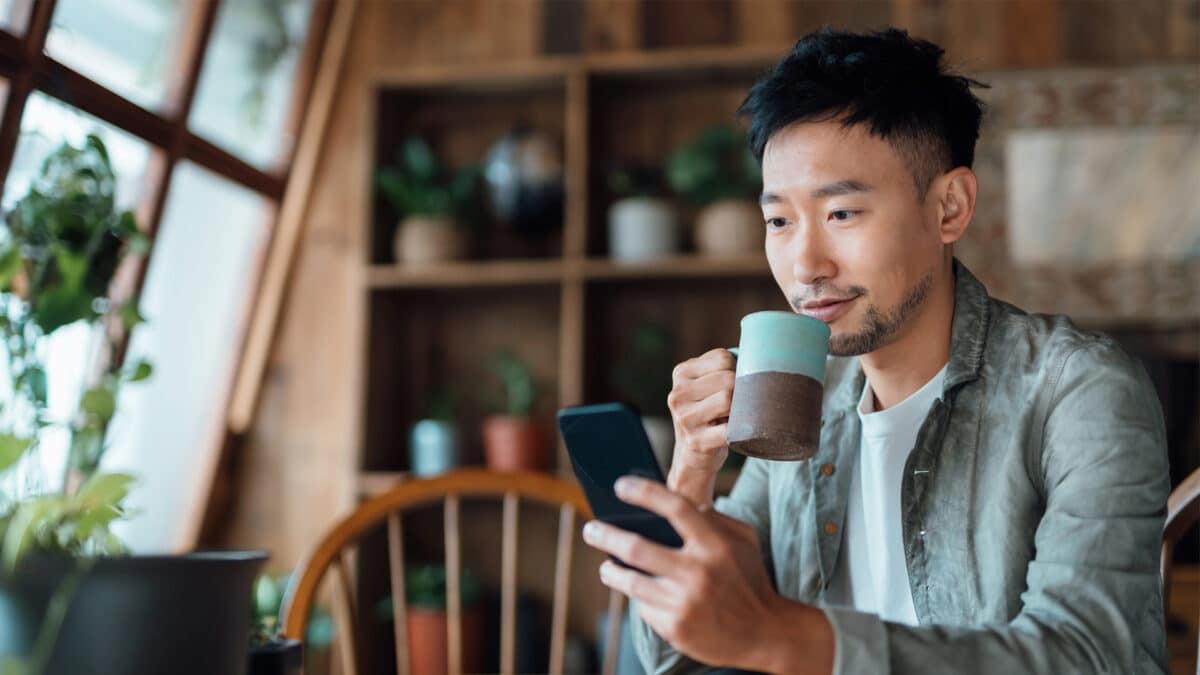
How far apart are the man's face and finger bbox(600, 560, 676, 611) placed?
0.52 meters

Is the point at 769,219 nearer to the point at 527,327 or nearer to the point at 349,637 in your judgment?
the point at 349,637

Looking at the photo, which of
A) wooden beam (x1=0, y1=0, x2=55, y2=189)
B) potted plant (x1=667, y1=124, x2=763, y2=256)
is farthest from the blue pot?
wooden beam (x1=0, y1=0, x2=55, y2=189)

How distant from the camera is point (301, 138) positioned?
3275 mm

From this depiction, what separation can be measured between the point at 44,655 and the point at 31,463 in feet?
1.59

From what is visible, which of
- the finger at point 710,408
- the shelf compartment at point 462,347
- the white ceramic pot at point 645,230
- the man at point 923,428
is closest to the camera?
the man at point 923,428

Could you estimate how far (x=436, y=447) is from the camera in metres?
2.95

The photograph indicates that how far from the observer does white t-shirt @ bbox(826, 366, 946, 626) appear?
1.29 metres

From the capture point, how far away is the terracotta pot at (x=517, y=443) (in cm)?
291

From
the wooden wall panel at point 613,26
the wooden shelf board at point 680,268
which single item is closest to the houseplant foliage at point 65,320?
the wooden shelf board at point 680,268

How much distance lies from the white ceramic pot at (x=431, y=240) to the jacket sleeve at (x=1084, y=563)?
2.11 m

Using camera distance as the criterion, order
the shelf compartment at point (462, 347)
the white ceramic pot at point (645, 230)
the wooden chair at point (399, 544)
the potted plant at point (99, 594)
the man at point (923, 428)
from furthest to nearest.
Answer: the shelf compartment at point (462, 347) < the white ceramic pot at point (645, 230) < the wooden chair at point (399, 544) < the man at point (923, 428) < the potted plant at point (99, 594)

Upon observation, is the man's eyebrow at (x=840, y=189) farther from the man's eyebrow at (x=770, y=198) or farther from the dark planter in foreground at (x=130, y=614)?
the dark planter in foreground at (x=130, y=614)

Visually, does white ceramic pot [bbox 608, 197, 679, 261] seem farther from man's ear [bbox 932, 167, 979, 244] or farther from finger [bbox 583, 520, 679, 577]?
finger [bbox 583, 520, 679, 577]

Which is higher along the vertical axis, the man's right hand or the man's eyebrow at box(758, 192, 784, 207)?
the man's eyebrow at box(758, 192, 784, 207)
